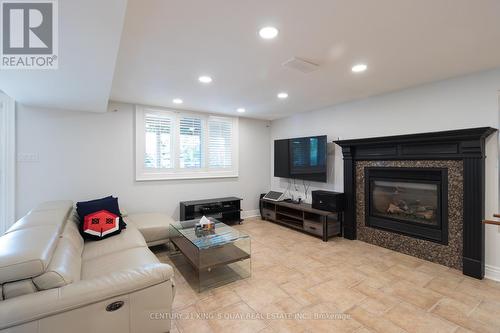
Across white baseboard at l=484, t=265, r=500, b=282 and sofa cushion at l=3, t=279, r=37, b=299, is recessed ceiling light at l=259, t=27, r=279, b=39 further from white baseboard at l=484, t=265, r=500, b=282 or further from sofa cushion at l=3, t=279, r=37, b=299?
white baseboard at l=484, t=265, r=500, b=282

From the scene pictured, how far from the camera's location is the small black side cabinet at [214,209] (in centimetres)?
438

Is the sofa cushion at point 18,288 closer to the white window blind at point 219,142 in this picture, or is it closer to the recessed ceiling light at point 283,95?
the recessed ceiling light at point 283,95

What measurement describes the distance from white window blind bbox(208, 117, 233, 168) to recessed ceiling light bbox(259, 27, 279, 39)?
320 cm

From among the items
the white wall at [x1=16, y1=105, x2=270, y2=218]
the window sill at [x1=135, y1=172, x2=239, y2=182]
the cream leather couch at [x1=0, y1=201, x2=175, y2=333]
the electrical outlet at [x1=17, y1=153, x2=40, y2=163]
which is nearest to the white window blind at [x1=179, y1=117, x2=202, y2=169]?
the window sill at [x1=135, y1=172, x2=239, y2=182]

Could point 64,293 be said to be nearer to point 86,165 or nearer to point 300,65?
point 300,65

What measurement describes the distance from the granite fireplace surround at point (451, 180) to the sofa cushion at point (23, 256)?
152 inches

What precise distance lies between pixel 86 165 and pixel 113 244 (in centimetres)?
193

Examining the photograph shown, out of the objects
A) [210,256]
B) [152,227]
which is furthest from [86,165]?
[210,256]

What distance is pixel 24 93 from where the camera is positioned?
9.16 feet

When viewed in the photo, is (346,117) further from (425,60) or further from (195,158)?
(195,158)

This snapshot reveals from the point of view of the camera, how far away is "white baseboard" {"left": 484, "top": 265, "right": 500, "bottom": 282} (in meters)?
2.59

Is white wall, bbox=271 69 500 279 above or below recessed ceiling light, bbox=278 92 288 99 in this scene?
below

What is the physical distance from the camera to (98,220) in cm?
282

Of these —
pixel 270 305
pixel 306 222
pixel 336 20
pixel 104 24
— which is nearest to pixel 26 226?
pixel 104 24
